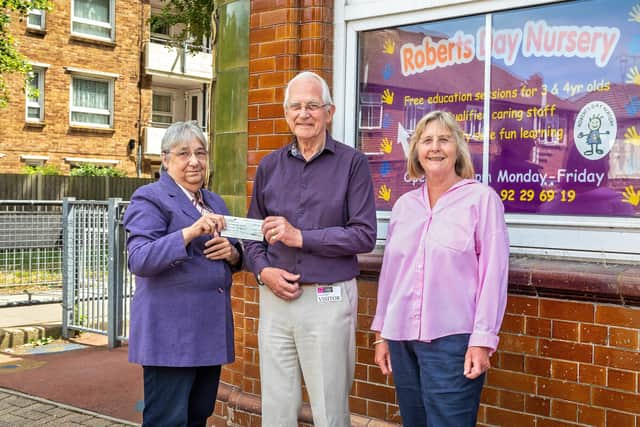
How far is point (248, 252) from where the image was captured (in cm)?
341

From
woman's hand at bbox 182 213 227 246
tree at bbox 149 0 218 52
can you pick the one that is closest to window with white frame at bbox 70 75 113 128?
tree at bbox 149 0 218 52

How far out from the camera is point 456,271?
9.19 ft

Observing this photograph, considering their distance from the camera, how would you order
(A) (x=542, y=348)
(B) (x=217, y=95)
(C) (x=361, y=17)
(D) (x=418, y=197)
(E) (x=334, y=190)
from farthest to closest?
1. (B) (x=217, y=95)
2. (C) (x=361, y=17)
3. (A) (x=542, y=348)
4. (E) (x=334, y=190)
5. (D) (x=418, y=197)

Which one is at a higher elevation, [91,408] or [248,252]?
[248,252]

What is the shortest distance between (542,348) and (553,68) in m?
1.50

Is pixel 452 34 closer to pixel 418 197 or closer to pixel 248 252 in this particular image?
pixel 418 197

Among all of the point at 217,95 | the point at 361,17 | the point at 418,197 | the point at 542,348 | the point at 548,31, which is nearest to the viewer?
the point at 418,197

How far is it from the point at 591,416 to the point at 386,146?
6.41 ft

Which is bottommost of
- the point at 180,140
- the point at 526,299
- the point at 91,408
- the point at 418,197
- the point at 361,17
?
the point at 91,408

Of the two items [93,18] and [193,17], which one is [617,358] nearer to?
[193,17]

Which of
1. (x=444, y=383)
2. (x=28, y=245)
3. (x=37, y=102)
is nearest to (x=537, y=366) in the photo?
(x=444, y=383)

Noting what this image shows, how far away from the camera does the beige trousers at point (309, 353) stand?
10.5 feet

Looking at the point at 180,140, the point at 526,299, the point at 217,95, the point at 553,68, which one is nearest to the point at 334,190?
the point at 180,140

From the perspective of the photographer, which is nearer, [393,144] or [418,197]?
[418,197]
